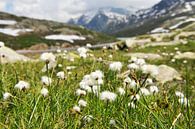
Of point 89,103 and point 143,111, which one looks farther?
point 89,103

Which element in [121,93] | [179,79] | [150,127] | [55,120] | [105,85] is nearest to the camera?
[150,127]

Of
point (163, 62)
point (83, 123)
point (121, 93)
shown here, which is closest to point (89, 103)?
point (121, 93)

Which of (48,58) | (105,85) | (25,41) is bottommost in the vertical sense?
(25,41)

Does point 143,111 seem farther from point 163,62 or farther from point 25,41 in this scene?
point 25,41

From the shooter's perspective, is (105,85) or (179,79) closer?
(105,85)

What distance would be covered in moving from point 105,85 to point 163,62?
1444 cm

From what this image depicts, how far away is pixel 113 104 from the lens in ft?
15.6

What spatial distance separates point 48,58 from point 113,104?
3.25 ft

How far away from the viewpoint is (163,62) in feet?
66.6

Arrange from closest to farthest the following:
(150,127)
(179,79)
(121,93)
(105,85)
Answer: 1. (150,127)
2. (121,93)
3. (105,85)
4. (179,79)

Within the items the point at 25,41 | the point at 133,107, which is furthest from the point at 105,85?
the point at 25,41

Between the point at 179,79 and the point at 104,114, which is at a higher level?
the point at 104,114

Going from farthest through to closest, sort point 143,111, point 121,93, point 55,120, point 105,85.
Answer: point 105,85 → point 121,93 → point 143,111 → point 55,120

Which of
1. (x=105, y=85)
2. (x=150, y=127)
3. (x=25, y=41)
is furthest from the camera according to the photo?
(x=25, y=41)
